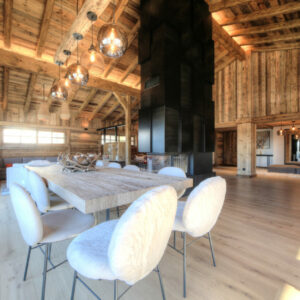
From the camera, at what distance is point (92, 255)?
928 mm

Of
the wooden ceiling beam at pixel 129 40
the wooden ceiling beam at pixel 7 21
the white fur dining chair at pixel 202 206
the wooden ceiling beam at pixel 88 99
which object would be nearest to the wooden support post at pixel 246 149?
the wooden ceiling beam at pixel 129 40

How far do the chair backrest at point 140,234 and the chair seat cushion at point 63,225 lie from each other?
2.12 ft

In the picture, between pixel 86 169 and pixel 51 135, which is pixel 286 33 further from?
pixel 51 135

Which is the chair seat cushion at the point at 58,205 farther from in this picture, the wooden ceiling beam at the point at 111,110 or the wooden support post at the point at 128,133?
the wooden ceiling beam at the point at 111,110

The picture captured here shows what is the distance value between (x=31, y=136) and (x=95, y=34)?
18.9ft

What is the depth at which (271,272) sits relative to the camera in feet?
4.92

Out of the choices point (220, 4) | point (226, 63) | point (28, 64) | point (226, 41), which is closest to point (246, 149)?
point (226, 63)

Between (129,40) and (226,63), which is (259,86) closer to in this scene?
(226,63)

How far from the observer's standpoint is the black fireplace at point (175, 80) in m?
3.62

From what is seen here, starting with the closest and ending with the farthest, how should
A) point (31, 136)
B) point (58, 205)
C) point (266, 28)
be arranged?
1. point (58, 205)
2. point (266, 28)
3. point (31, 136)

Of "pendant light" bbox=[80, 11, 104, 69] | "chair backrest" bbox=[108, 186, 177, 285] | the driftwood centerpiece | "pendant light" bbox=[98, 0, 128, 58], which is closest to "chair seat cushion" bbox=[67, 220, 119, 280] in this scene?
"chair backrest" bbox=[108, 186, 177, 285]

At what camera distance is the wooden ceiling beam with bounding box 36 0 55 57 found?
11.6ft

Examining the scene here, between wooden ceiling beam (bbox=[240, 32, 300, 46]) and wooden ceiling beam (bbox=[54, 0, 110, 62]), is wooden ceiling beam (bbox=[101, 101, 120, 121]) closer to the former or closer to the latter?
wooden ceiling beam (bbox=[54, 0, 110, 62])

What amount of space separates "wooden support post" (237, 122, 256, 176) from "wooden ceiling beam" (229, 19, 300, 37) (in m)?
3.09
